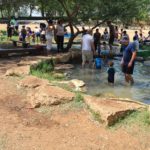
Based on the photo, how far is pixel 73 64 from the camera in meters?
20.0

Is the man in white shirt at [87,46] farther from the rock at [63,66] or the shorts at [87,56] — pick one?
the rock at [63,66]

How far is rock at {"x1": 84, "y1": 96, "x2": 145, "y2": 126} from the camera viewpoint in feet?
24.7

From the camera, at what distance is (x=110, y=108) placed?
7.81 meters

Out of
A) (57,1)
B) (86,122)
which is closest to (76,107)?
(86,122)

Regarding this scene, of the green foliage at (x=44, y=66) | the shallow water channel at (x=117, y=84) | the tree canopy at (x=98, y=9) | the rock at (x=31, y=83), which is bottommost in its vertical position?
the shallow water channel at (x=117, y=84)

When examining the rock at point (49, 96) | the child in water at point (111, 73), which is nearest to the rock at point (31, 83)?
the rock at point (49, 96)

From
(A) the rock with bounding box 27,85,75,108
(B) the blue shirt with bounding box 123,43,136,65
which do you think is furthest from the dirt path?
(B) the blue shirt with bounding box 123,43,136,65

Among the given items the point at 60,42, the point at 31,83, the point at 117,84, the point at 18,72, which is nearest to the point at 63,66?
the point at 60,42

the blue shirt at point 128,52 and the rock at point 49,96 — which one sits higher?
the blue shirt at point 128,52

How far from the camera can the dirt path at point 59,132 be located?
677cm

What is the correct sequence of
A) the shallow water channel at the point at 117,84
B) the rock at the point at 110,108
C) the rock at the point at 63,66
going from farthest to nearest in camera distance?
1. the rock at the point at 63,66
2. the shallow water channel at the point at 117,84
3. the rock at the point at 110,108

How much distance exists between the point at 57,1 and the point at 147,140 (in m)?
16.7

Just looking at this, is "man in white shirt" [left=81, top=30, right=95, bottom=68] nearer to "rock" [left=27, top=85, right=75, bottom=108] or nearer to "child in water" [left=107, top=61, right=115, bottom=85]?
"child in water" [left=107, top=61, right=115, bottom=85]

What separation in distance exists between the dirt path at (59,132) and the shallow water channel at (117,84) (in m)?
2.97
